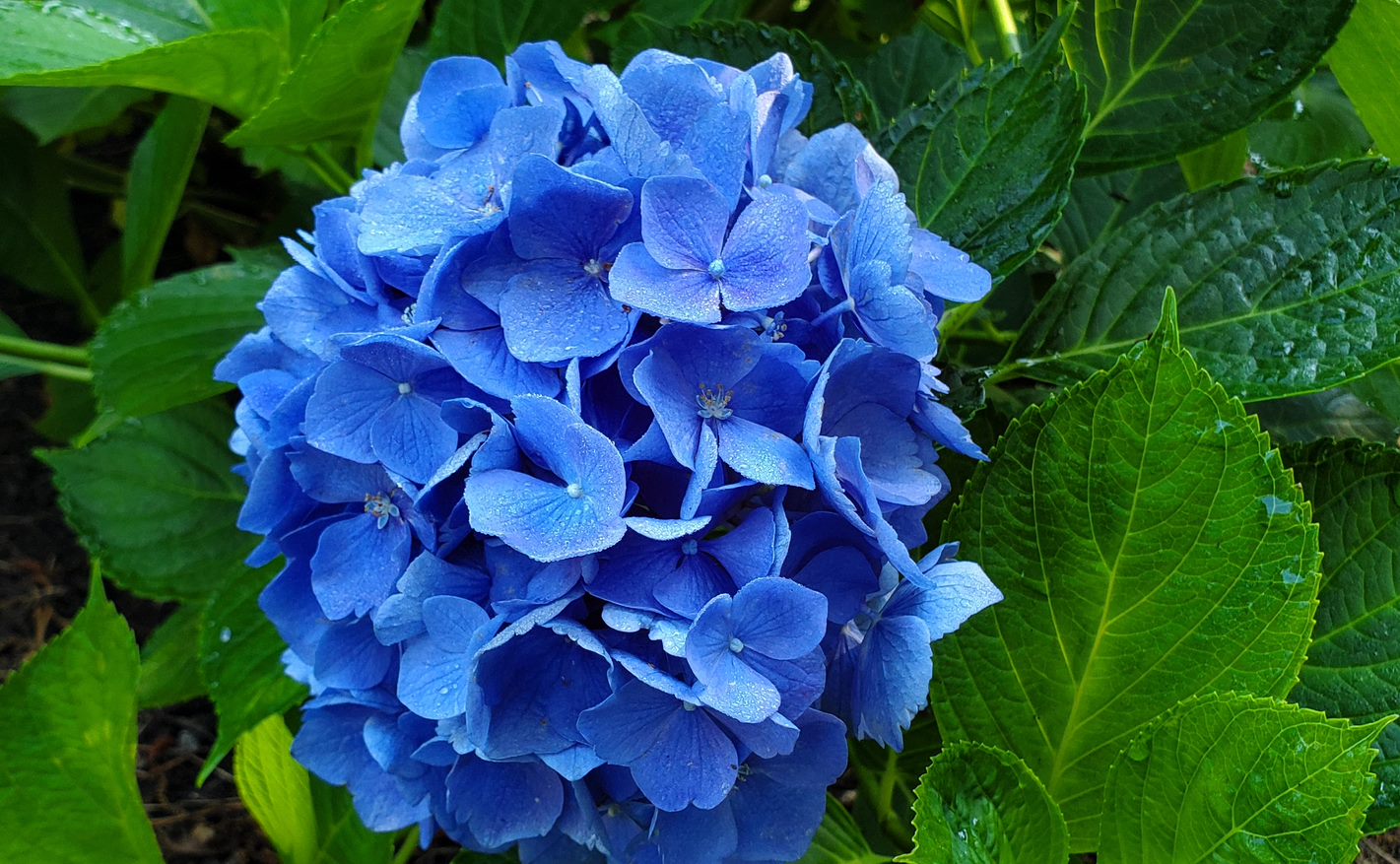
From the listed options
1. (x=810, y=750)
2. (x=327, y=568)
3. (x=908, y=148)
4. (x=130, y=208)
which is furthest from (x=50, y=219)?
(x=810, y=750)

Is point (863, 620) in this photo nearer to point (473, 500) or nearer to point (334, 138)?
point (473, 500)

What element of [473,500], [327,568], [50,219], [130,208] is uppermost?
[473,500]

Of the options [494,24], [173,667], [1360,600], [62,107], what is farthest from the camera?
[62,107]

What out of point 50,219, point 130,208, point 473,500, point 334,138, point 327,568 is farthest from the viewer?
point 50,219

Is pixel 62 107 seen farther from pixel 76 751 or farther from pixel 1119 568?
pixel 1119 568

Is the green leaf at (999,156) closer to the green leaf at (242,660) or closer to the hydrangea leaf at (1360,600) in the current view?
the hydrangea leaf at (1360,600)

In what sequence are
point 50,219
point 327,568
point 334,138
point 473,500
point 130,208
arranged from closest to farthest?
point 473,500, point 327,568, point 334,138, point 130,208, point 50,219

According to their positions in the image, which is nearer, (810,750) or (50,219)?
(810,750)

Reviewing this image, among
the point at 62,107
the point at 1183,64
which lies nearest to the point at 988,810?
the point at 1183,64
